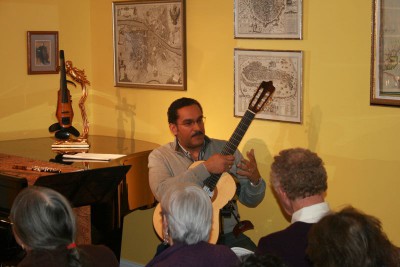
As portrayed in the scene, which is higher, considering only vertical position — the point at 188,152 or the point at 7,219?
the point at 188,152

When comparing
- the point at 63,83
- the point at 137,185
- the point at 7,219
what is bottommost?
the point at 7,219

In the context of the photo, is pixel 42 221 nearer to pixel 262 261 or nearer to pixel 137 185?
pixel 262 261

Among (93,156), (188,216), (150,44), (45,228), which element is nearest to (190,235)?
(188,216)

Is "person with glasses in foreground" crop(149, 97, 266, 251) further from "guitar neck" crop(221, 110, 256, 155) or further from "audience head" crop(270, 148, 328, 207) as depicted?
"audience head" crop(270, 148, 328, 207)

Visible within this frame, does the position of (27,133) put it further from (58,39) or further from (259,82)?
(259,82)

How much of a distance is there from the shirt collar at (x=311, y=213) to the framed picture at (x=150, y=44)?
79.4 inches

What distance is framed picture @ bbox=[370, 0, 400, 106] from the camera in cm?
362

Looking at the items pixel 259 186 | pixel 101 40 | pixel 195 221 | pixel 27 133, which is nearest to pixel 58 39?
pixel 101 40

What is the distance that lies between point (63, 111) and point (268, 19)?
1.51m

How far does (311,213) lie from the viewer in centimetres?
292

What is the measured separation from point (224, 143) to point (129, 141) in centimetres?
93

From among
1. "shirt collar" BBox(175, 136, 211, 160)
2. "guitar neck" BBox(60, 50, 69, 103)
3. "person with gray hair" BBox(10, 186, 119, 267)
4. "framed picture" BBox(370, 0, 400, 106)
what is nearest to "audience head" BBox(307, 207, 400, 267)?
"person with gray hair" BBox(10, 186, 119, 267)

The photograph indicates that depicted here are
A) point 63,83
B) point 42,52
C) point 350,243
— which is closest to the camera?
point 350,243

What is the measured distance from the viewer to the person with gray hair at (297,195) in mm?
2791
